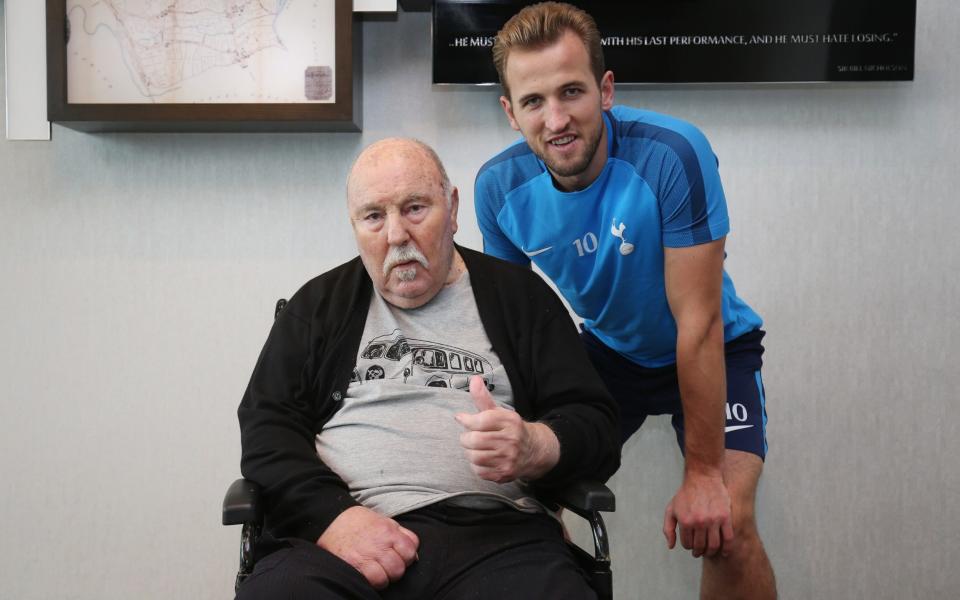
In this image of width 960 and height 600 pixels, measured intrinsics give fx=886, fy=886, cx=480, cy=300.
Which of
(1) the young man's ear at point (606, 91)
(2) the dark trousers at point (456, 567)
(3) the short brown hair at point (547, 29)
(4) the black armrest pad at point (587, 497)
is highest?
(3) the short brown hair at point (547, 29)

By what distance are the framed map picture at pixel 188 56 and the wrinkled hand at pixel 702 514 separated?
57.8 inches

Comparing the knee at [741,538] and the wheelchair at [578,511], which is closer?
the wheelchair at [578,511]

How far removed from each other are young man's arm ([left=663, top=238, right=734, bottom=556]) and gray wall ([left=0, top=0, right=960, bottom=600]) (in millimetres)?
856

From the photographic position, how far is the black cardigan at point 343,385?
1608 millimetres

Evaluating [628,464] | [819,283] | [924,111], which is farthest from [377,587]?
[924,111]

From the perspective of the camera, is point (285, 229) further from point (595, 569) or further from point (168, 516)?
point (595, 569)

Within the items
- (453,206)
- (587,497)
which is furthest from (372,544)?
(453,206)

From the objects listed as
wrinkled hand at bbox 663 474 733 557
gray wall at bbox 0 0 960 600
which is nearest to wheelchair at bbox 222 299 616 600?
wrinkled hand at bbox 663 474 733 557

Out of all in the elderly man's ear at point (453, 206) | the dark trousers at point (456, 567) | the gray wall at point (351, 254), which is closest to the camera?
the dark trousers at point (456, 567)

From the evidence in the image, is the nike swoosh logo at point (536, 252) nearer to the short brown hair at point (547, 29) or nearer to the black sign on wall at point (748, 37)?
the short brown hair at point (547, 29)

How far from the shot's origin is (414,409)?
1.72 m

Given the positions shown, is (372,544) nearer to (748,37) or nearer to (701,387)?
(701,387)

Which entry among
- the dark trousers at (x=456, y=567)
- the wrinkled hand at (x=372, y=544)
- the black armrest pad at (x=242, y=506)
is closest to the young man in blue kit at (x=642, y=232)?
the dark trousers at (x=456, y=567)

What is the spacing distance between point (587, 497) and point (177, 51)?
1942 millimetres
